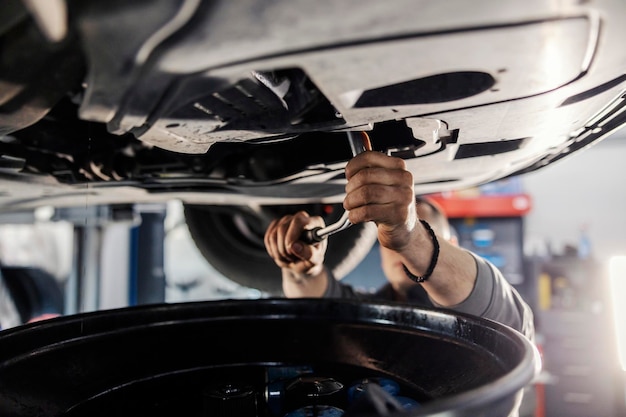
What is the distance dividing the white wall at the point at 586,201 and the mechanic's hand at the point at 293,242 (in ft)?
8.85

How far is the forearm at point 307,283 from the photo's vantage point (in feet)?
3.67

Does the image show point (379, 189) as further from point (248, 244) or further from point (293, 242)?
point (248, 244)

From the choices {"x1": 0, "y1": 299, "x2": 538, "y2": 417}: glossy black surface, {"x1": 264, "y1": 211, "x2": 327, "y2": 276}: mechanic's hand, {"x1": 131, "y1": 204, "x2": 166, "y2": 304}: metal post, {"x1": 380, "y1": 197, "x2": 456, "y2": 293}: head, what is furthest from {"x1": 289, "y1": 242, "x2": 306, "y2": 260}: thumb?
{"x1": 131, "y1": 204, "x2": 166, "y2": 304}: metal post

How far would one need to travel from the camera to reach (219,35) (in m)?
0.32

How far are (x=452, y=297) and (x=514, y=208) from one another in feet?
6.68

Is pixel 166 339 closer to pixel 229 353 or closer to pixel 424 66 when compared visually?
pixel 229 353

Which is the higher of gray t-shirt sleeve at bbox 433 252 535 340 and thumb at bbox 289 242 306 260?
thumb at bbox 289 242 306 260

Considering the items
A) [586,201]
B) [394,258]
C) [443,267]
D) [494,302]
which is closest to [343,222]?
[443,267]

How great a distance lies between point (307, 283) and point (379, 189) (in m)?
0.59

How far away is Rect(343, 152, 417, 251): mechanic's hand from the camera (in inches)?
22.8

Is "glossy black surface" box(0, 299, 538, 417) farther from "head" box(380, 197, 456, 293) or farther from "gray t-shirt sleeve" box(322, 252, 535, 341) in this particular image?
"head" box(380, 197, 456, 293)

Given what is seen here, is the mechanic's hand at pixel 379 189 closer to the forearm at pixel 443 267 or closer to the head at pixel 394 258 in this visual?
the forearm at pixel 443 267

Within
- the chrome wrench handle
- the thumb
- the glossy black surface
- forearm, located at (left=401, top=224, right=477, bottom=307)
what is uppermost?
the chrome wrench handle

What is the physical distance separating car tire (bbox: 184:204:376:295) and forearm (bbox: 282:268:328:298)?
165 millimetres
